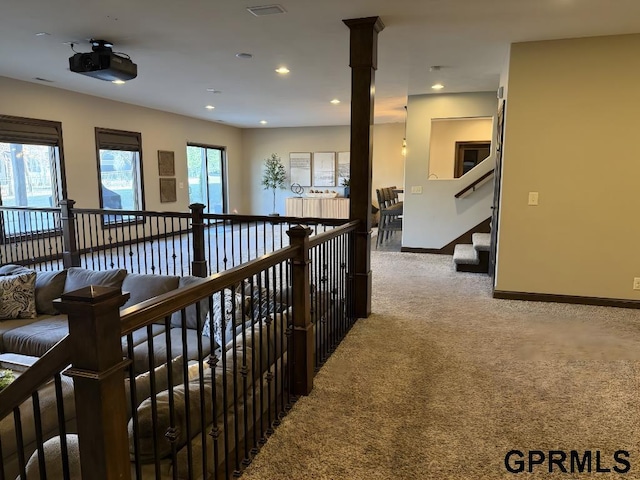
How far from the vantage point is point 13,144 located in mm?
6371

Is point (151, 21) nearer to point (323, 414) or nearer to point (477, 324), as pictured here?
point (323, 414)

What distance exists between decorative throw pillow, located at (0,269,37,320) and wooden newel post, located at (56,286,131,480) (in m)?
3.12

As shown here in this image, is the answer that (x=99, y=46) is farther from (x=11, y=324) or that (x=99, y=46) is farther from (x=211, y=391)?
(x=211, y=391)

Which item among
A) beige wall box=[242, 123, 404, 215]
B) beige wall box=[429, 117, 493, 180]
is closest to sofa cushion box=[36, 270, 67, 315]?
beige wall box=[429, 117, 493, 180]

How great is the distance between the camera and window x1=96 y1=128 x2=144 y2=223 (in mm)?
7805

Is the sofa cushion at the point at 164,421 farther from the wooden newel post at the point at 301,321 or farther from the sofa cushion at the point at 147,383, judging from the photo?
the wooden newel post at the point at 301,321

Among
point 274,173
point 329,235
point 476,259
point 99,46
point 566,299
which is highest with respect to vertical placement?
point 99,46

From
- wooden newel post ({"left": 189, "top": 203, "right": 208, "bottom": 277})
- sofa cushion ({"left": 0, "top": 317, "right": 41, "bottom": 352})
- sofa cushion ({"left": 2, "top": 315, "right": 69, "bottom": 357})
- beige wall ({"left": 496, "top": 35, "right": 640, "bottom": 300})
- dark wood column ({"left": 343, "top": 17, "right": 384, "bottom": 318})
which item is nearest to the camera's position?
sofa cushion ({"left": 2, "top": 315, "right": 69, "bottom": 357})

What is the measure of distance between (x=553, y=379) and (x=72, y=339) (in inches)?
113

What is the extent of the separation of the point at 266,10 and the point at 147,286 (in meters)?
2.42

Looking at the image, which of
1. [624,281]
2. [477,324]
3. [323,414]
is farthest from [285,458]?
[624,281]

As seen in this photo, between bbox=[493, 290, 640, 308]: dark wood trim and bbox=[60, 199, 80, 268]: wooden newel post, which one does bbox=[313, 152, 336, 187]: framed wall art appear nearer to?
bbox=[60, 199, 80, 268]: wooden newel post

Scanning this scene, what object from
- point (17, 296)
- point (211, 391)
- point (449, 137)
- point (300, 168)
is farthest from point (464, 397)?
point (300, 168)

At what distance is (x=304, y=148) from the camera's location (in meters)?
12.1
